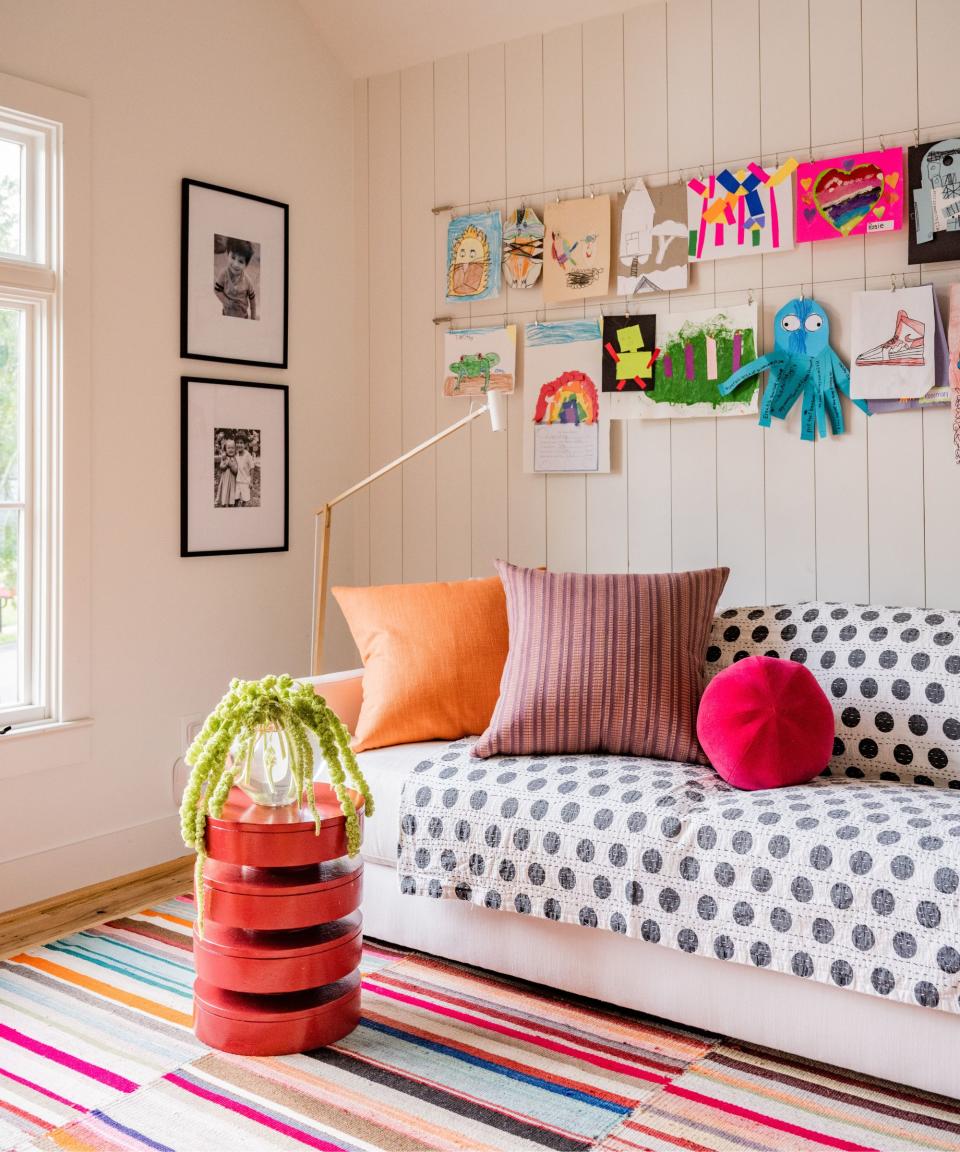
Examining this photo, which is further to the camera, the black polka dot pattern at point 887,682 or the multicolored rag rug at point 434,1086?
the black polka dot pattern at point 887,682

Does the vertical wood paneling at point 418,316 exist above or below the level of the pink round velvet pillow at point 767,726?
above

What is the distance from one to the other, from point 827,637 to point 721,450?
70 centimetres

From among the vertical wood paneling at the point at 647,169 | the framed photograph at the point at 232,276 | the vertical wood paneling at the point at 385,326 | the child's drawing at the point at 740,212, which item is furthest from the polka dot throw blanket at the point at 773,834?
the framed photograph at the point at 232,276

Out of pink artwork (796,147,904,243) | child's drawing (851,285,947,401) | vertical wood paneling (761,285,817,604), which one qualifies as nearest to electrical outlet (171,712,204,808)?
vertical wood paneling (761,285,817,604)

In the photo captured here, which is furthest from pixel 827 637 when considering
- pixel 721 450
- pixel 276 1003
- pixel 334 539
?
pixel 334 539

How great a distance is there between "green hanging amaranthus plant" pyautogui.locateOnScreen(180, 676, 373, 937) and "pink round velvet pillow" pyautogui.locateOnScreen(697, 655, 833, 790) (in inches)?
31.2

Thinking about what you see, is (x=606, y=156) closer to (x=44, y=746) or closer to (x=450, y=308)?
(x=450, y=308)

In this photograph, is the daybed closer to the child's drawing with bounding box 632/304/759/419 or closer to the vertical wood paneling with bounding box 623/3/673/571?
the vertical wood paneling with bounding box 623/3/673/571

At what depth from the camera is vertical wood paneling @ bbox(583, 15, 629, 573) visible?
3.28 meters

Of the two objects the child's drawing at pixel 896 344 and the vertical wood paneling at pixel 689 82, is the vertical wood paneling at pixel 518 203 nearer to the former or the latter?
the vertical wood paneling at pixel 689 82

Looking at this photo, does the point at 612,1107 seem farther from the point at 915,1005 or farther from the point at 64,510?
the point at 64,510

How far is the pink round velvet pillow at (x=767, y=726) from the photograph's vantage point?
233cm

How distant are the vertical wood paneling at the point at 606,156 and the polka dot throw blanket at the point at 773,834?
591 mm

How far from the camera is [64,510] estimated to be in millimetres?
2990
